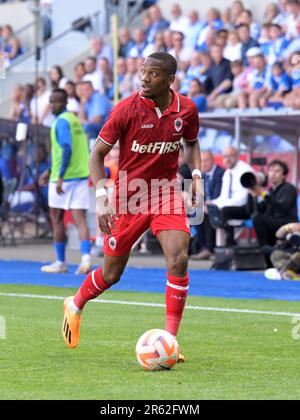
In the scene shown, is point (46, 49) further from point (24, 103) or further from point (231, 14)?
point (231, 14)

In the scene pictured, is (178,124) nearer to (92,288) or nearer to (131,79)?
(92,288)

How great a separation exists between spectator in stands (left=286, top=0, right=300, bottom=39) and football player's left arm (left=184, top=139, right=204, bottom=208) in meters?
11.9

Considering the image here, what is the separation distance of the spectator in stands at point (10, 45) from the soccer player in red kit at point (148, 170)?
64.7 feet

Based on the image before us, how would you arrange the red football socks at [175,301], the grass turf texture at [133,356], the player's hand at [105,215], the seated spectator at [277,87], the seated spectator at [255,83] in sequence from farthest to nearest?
the seated spectator at [255,83]
the seated spectator at [277,87]
the red football socks at [175,301]
the player's hand at [105,215]
the grass turf texture at [133,356]

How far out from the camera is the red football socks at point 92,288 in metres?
8.74

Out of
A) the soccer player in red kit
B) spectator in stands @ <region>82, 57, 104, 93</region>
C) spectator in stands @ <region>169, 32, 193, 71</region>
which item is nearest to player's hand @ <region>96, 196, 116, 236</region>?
the soccer player in red kit

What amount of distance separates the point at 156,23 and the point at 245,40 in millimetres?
3793

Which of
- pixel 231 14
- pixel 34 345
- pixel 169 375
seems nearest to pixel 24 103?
pixel 231 14

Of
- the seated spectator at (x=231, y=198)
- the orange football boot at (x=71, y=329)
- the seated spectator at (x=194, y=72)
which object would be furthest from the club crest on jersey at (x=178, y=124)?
the seated spectator at (x=194, y=72)

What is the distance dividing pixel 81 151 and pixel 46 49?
498 inches

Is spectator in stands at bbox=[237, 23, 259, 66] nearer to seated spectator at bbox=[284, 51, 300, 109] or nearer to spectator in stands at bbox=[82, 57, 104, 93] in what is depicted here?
seated spectator at bbox=[284, 51, 300, 109]

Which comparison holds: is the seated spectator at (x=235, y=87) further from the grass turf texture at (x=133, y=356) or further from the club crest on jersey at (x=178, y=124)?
the club crest on jersey at (x=178, y=124)

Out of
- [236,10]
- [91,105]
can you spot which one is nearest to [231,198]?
[91,105]

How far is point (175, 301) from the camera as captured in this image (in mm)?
8398
